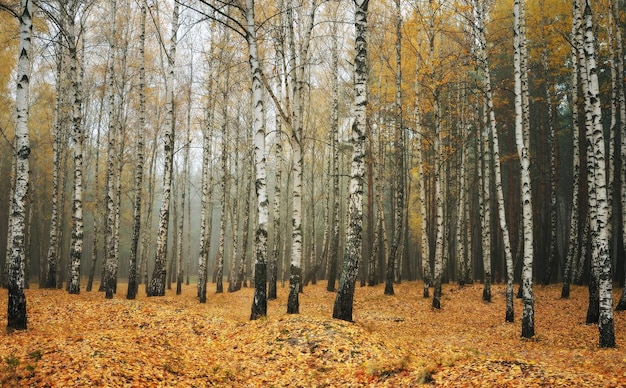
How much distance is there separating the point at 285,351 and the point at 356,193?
3.90m

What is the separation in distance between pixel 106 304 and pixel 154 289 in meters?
4.13

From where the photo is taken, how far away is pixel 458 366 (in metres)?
6.68

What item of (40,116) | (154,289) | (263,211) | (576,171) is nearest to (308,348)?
(263,211)

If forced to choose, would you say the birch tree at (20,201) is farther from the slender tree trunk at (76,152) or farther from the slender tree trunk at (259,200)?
the slender tree trunk at (76,152)

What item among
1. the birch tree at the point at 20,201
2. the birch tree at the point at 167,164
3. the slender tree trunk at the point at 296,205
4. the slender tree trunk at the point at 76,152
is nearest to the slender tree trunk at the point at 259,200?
the slender tree trunk at the point at 296,205

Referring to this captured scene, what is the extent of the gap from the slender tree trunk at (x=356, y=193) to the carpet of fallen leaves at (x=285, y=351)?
611 millimetres

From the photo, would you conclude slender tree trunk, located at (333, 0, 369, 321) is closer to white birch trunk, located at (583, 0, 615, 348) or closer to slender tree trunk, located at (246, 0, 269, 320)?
slender tree trunk, located at (246, 0, 269, 320)

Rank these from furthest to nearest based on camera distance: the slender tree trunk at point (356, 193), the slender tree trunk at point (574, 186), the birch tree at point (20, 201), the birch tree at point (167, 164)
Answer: the slender tree trunk at point (574, 186) < the birch tree at point (167, 164) < the slender tree trunk at point (356, 193) < the birch tree at point (20, 201)

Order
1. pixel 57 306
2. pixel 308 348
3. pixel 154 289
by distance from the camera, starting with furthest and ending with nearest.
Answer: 1. pixel 154 289
2. pixel 57 306
3. pixel 308 348

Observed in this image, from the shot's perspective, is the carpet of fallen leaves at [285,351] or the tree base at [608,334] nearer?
the carpet of fallen leaves at [285,351]

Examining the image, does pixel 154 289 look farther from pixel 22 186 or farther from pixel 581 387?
pixel 581 387

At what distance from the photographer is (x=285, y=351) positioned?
7777 mm

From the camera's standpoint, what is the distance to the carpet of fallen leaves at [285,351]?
5918mm

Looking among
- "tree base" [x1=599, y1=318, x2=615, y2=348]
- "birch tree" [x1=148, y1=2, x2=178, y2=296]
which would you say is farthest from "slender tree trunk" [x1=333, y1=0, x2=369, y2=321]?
"birch tree" [x1=148, y1=2, x2=178, y2=296]
